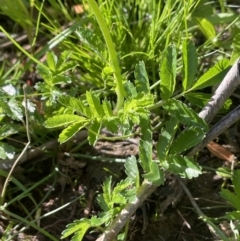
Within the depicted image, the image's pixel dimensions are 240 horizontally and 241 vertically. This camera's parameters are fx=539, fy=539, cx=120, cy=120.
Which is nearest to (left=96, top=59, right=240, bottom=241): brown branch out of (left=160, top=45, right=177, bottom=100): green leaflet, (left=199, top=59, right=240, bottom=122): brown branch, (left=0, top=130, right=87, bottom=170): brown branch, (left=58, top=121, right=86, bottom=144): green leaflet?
(left=199, top=59, right=240, bottom=122): brown branch

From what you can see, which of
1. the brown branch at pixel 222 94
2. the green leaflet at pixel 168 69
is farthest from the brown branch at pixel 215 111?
the green leaflet at pixel 168 69

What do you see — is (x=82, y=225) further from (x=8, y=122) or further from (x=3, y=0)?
(x=3, y=0)

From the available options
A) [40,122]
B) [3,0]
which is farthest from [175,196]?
[3,0]

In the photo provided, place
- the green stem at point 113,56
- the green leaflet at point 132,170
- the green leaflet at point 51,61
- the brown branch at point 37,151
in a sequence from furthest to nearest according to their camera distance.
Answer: the brown branch at point 37,151, the green leaflet at point 51,61, the green leaflet at point 132,170, the green stem at point 113,56

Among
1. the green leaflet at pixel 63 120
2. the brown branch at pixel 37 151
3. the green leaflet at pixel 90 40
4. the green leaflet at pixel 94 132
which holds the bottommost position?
the brown branch at pixel 37 151

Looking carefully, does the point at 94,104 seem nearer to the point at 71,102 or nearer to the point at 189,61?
the point at 71,102

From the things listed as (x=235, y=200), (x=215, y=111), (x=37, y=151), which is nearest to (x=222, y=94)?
(x=215, y=111)

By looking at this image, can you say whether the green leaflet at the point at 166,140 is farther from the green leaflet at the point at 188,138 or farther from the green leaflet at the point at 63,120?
the green leaflet at the point at 63,120
